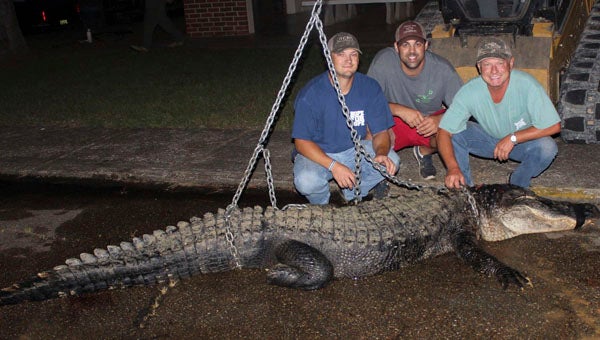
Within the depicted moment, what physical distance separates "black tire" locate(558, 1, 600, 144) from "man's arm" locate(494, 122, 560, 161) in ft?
3.86

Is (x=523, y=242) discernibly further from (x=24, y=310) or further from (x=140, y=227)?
(x=24, y=310)

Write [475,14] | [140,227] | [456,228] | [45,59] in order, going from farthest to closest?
[45,59]
[475,14]
[140,227]
[456,228]

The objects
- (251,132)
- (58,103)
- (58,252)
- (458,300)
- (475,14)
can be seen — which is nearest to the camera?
(458,300)

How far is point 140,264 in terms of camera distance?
3.71 meters

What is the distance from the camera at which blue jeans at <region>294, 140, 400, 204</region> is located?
451cm

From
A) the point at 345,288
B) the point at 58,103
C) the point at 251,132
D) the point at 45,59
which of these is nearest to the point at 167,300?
the point at 345,288

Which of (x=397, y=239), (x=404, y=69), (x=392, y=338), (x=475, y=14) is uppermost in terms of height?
(x=475, y=14)

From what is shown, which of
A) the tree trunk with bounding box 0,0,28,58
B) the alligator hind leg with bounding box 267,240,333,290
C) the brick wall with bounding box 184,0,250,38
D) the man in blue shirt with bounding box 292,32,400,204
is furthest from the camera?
the brick wall with bounding box 184,0,250,38

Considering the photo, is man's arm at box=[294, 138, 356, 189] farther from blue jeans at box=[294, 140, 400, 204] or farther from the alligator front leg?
the alligator front leg

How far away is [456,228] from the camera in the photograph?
13.6ft

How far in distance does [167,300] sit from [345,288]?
1.15 metres

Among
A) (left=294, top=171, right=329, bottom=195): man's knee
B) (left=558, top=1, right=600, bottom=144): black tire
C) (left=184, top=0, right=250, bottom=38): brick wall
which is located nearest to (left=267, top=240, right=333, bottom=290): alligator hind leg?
(left=294, top=171, right=329, bottom=195): man's knee

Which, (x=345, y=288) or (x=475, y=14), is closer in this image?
(x=345, y=288)

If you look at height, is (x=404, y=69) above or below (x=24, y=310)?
above
